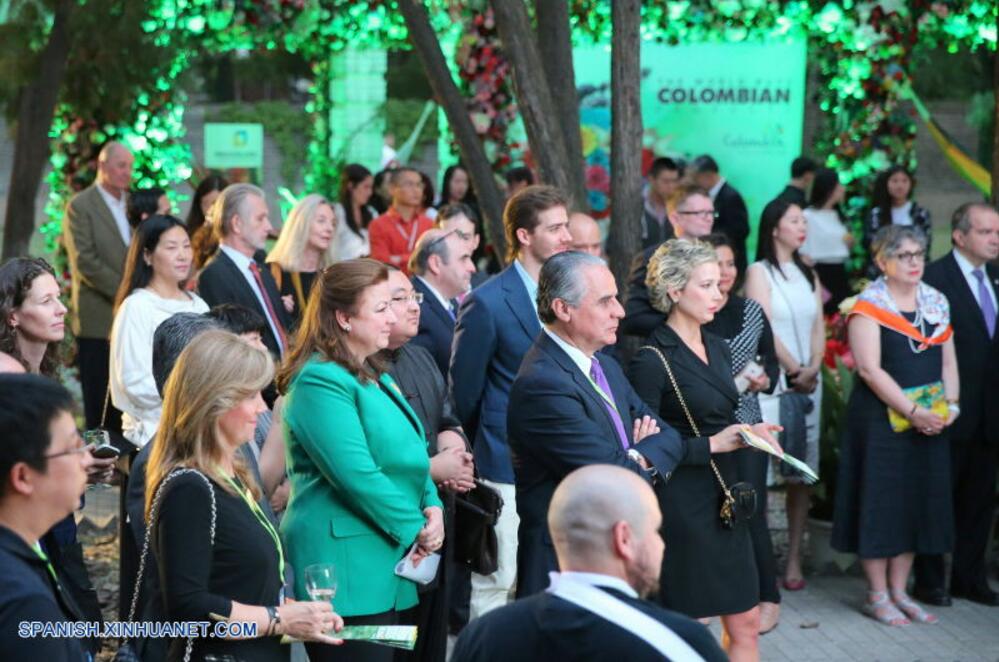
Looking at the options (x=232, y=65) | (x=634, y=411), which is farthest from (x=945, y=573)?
(x=232, y=65)

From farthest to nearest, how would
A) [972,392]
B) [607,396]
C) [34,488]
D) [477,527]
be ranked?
[972,392], [477,527], [607,396], [34,488]

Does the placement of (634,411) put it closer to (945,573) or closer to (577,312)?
(577,312)

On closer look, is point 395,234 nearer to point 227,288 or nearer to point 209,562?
point 227,288

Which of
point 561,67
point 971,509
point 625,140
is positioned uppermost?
point 561,67

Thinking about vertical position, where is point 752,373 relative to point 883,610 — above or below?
above

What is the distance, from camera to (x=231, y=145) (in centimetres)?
1412

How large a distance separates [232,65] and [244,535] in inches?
761

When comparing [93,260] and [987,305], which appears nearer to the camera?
[987,305]

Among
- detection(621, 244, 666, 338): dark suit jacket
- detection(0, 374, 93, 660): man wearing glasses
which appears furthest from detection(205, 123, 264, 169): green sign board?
detection(0, 374, 93, 660): man wearing glasses

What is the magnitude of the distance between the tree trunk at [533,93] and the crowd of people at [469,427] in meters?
0.68

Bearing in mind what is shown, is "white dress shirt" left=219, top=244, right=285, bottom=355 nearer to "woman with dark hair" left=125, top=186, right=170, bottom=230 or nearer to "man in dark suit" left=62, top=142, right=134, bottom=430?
"woman with dark hair" left=125, top=186, right=170, bottom=230

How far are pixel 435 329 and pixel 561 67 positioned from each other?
2722 mm

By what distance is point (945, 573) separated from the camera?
8062 mm

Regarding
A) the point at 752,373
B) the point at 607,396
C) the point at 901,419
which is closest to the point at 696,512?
the point at 607,396
